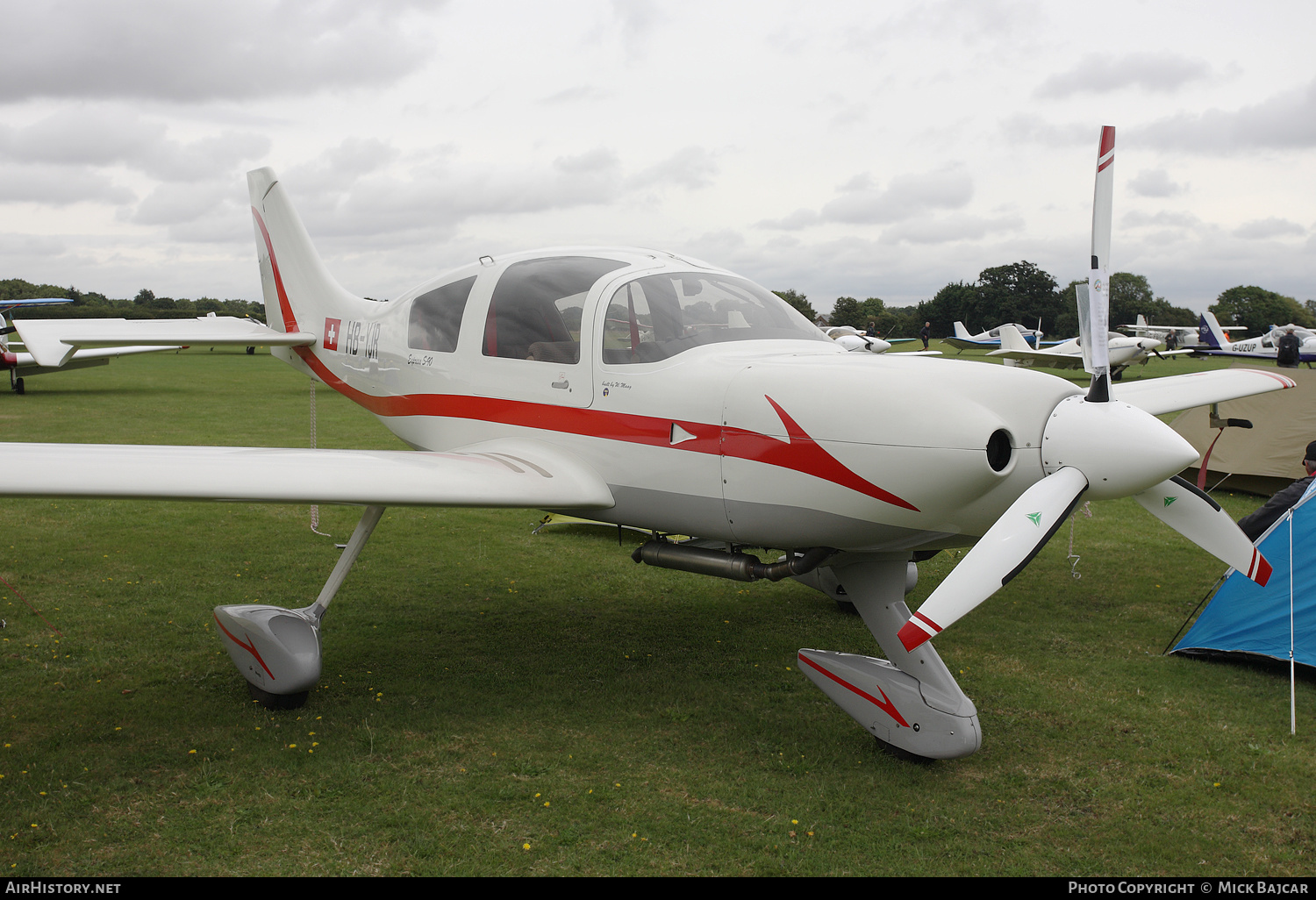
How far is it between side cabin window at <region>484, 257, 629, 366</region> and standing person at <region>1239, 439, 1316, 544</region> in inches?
192

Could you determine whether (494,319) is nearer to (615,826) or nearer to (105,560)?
(615,826)

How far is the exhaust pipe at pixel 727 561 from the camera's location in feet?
14.5

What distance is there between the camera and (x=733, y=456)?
4.15 meters

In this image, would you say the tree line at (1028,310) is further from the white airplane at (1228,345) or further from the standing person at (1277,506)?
the standing person at (1277,506)

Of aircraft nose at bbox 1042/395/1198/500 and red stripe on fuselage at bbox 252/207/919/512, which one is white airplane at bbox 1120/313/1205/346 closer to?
red stripe on fuselage at bbox 252/207/919/512

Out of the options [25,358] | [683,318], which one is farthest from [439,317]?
[25,358]

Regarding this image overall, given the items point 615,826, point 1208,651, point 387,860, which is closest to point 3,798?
point 387,860

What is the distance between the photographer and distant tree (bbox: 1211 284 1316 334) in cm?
9925

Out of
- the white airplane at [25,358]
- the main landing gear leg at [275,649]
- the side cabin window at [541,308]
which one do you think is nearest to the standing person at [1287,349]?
the side cabin window at [541,308]

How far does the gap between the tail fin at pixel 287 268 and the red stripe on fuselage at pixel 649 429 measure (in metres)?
1.69
